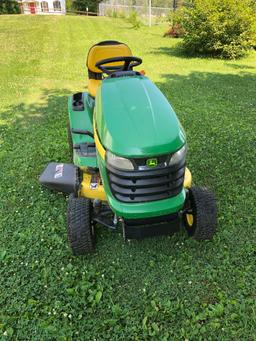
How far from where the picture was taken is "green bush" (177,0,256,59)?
9.11 m

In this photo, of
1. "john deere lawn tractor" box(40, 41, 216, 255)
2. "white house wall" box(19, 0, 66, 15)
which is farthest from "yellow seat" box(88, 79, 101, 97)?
"white house wall" box(19, 0, 66, 15)

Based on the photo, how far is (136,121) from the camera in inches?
88.0

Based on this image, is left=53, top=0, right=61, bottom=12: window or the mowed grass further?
left=53, top=0, right=61, bottom=12: window

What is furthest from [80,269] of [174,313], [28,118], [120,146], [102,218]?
[28,118]

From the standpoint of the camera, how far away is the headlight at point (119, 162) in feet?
7.03

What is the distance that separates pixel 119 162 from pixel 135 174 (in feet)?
0.42

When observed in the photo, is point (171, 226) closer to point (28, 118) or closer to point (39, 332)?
point (39, 332)

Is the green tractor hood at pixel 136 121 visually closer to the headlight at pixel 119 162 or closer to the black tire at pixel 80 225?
the headlight at pixel 119 162

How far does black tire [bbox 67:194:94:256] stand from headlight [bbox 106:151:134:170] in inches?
24.5

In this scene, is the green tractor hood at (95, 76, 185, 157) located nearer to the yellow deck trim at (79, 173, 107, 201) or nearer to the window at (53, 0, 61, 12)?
the yellow deck trim at (79, 173, 107, 201)

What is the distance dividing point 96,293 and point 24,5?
46.8 m

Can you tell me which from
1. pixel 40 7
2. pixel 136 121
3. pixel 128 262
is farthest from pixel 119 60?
pixel 40 7

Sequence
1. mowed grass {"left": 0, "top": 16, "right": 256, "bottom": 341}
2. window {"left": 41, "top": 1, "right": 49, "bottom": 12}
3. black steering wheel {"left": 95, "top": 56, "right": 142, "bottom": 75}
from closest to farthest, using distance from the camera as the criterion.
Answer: mowed grass {"left": 0, "top": 16, "right": 256, "bottom": 341}
black steering wheel {"left": 95, "top": 56, "right": 142, "bottom": 75}
window {"left": 41, "top": 1, "right": 49, "bottom": 12}

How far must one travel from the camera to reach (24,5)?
138 ft
